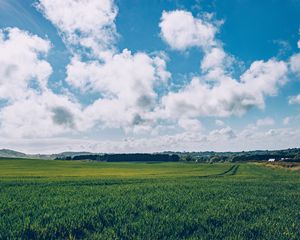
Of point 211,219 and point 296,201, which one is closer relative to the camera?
point 211,219

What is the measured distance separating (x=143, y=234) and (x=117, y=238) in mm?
1148

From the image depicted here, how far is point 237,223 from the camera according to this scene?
13.5 m

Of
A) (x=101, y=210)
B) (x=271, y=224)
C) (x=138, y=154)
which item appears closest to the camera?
(x=271, y=224)

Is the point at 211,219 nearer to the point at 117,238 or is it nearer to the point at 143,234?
the point at 143,234

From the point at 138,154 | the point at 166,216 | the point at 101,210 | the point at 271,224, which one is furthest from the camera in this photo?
the point at 138,154

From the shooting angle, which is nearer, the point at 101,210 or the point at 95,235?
the point at 95,235

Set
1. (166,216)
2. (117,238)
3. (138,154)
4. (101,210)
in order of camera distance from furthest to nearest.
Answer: (138,154), (101,210), (166,216), (117,238)

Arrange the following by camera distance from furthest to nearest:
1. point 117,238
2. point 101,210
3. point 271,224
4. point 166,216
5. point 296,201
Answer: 1. point 296,201
2. point 101,210
3. point 166,216
4. point 271,224
5. point 117,238

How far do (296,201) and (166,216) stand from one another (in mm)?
11242

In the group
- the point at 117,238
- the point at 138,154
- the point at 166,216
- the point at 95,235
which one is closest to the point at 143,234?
the point at 117,238

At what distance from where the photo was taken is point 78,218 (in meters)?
13.4

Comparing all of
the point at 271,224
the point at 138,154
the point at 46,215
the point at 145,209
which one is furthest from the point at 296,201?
the point at 138,154

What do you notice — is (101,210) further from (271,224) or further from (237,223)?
(271,224)

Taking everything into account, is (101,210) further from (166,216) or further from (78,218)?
(166,216)
